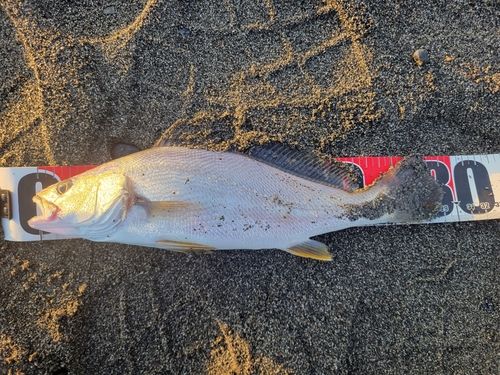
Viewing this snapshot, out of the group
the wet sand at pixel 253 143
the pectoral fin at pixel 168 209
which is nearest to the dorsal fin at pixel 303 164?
the wet sand at pixel 253 143

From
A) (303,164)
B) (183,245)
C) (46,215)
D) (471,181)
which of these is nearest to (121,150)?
(46,215)

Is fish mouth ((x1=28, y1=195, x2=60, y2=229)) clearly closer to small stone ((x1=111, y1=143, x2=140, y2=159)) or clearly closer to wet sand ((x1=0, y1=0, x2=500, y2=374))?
wet sand ((x1=0, y1=0, x2=500, y2=374))

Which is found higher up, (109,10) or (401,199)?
(109,10)

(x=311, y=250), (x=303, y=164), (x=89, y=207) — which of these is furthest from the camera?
(x=303, y=164)

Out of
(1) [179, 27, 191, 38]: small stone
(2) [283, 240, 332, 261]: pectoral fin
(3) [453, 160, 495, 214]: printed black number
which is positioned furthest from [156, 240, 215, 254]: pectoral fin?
(3) [453, 160, 495, 214]: printed black number

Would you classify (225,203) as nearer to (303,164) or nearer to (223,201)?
(223,201)

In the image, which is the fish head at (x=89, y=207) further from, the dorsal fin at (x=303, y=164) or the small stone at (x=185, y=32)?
the small stone at (x=185, y=32)
